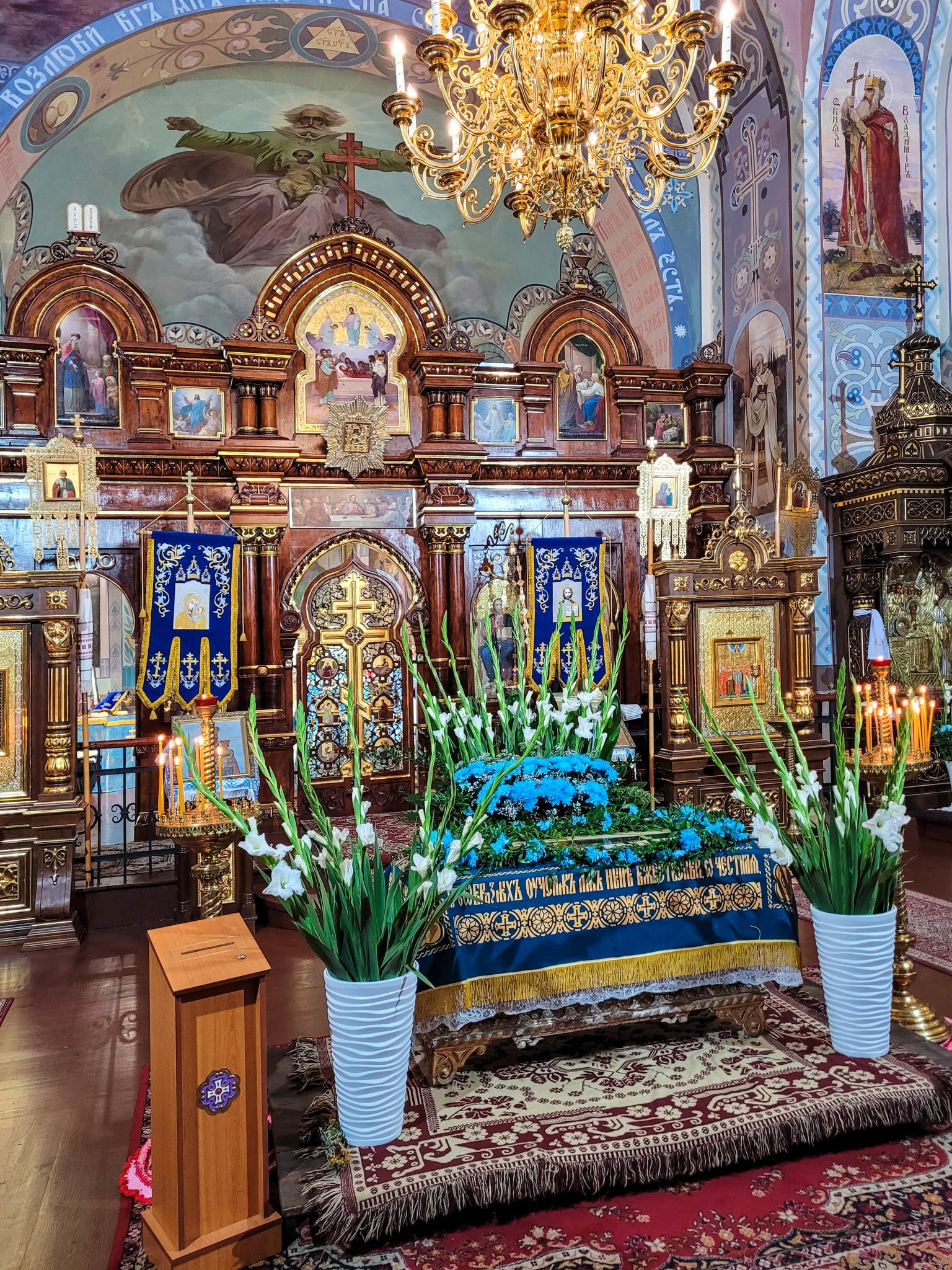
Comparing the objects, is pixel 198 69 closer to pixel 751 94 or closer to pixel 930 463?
pixel 751 94

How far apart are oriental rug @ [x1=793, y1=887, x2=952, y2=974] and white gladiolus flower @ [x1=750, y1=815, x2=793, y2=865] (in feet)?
4.03

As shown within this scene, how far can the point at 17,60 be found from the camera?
7734mm

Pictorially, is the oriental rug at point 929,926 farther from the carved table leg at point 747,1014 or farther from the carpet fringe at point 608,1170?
the carpet fringe at point 608,1170

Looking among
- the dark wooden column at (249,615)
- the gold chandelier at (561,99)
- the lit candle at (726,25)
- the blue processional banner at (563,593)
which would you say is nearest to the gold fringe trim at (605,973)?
the gold chandelier at (561,99)

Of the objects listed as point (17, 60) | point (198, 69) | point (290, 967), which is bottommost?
point (290, 967)

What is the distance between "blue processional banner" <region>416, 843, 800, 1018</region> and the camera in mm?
3221

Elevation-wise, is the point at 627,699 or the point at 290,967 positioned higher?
the point at 627,699

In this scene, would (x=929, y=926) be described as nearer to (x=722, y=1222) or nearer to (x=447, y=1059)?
(x=722, y=1222)

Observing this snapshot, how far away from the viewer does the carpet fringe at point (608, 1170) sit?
97.8 inches

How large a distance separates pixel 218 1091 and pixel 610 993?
1.56 m

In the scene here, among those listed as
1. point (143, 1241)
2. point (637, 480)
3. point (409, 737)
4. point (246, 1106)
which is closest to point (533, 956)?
point (246, 1106)

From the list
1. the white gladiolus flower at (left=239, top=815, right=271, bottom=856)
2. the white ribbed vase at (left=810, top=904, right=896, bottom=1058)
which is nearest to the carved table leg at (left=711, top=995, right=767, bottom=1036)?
the white ribbed vase at (left=810, top=904, right=896, bottom=1058)

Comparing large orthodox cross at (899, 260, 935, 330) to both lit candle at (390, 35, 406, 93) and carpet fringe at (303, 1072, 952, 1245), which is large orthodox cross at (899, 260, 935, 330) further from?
carpet fringe at (303, 1072, 952, 1245)

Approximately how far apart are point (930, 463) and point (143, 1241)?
7.47 m
